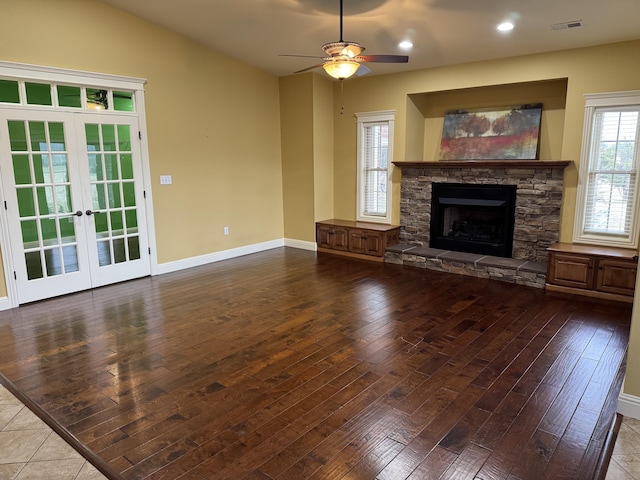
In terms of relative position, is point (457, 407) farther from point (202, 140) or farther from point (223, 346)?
point (202, 140)

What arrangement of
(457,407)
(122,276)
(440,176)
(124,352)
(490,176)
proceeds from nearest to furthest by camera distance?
(457,407) → (124,352) → (122,276) → (490,176) → (440,176)

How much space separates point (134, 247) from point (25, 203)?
138 centimetres

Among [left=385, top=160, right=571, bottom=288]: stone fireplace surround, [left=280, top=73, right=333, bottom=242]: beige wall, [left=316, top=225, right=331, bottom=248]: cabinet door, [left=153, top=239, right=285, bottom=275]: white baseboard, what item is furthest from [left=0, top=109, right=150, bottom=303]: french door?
[left=385, top=160, right=571, bottom=288]: stone fireplace surround

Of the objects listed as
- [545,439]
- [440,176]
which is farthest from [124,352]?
[440,176]

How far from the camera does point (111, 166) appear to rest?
17.9ft

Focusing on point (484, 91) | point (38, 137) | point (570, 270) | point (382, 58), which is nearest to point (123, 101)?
point (38, 137)

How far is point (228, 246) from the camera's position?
7.02 m

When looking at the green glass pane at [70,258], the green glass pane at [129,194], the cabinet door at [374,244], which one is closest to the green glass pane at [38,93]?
the green glass pane at [129,194]

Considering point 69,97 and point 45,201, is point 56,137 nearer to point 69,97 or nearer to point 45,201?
point 69,97

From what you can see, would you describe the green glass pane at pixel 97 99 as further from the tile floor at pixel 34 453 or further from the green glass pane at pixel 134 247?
the tile floor at pixel 34 453

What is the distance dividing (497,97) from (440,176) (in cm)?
136

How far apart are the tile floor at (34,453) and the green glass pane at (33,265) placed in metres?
2.49

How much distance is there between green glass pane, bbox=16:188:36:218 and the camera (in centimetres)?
473

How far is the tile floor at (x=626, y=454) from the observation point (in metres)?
2.16
